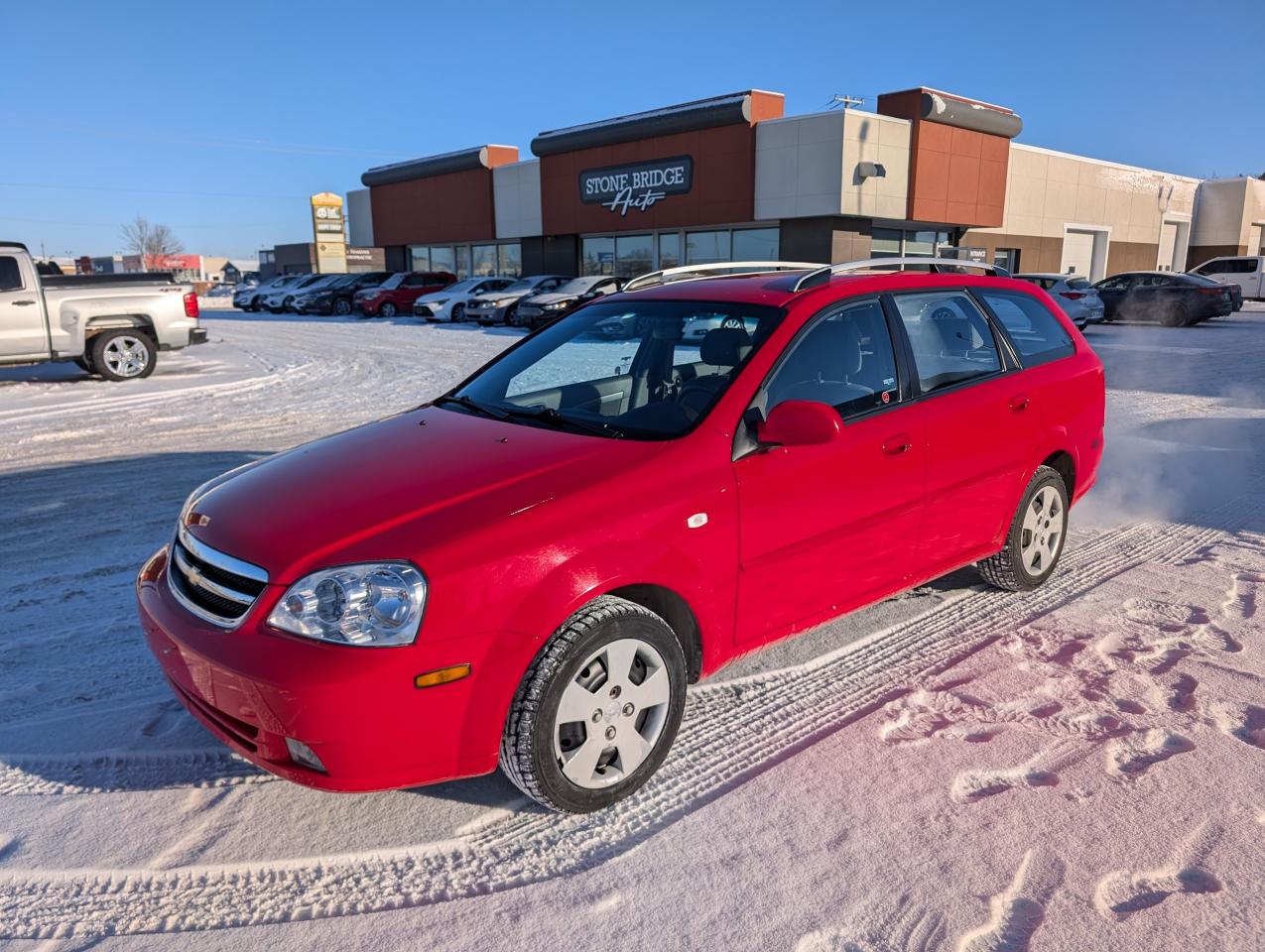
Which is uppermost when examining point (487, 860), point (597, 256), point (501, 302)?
point (597, 256)

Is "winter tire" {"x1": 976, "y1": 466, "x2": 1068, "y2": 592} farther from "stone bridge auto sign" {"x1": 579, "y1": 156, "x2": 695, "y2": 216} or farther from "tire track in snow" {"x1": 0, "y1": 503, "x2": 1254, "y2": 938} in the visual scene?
"stone bridge auto sign" {"x1": 579, "y1": 156, "x2": 695, "y2": 216}

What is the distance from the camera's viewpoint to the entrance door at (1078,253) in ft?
116

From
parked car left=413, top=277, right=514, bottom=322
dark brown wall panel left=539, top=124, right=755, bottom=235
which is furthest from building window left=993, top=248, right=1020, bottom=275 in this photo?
parked car left=413, top=277, right=514, bottom=322

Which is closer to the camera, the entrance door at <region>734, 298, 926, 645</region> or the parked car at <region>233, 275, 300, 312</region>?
the entrance door at <region>734, 298, 926, 645</region>

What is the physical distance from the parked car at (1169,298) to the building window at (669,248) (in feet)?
42.3

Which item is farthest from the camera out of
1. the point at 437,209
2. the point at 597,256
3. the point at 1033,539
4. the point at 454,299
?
the point at 437,209

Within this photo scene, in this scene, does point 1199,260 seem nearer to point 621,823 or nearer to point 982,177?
point 982,177

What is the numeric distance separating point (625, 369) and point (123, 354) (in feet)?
39.8

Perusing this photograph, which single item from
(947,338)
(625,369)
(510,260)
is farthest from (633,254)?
(625,369)

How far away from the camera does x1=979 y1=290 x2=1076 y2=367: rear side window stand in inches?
187

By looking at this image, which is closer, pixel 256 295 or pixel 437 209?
pixel 256 295

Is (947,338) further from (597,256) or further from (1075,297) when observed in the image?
(597,256)

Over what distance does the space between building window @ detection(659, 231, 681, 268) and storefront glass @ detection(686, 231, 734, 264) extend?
1.15 feet

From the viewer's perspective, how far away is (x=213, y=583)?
9.51ft
